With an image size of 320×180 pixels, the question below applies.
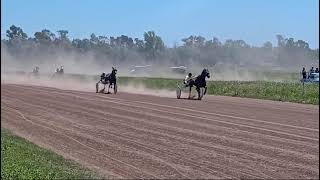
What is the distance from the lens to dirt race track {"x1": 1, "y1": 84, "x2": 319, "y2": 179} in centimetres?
1076

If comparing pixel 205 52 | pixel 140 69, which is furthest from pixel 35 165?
pixel 205 52

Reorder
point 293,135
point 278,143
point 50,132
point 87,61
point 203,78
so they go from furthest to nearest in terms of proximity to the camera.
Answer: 1. point 87,61
2. point 203,78
3. point 50,132
4. point 293,135
5. point 278,143

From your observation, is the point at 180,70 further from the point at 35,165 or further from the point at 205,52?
the point at 35,165

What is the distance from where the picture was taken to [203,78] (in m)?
30.6

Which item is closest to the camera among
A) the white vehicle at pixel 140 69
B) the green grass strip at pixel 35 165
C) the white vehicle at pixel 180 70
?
→ the green grass strip at pixel 35 165

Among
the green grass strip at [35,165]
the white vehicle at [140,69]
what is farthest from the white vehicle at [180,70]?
the green grass strip at [35,165]

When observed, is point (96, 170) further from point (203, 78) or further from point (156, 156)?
point (203, 78)

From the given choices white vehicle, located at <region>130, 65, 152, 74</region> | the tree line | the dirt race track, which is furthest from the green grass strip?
white vehicle, located at <region>130, 65, 152, 74</region>

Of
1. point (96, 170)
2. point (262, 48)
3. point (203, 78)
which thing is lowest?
point (96, 170)

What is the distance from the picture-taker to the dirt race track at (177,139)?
35.3 ft

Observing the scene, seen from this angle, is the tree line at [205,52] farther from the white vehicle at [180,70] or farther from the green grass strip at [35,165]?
the green grass strip at [35,165]

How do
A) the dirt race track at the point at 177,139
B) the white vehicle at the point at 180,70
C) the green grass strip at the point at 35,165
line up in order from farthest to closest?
the white vehicle at the point at 180,70
the dirt race track at the point at 177,139
the green grass strip at the point at 35,165

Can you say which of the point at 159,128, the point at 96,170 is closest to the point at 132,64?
the point at 159,128

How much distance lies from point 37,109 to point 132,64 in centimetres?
7169
